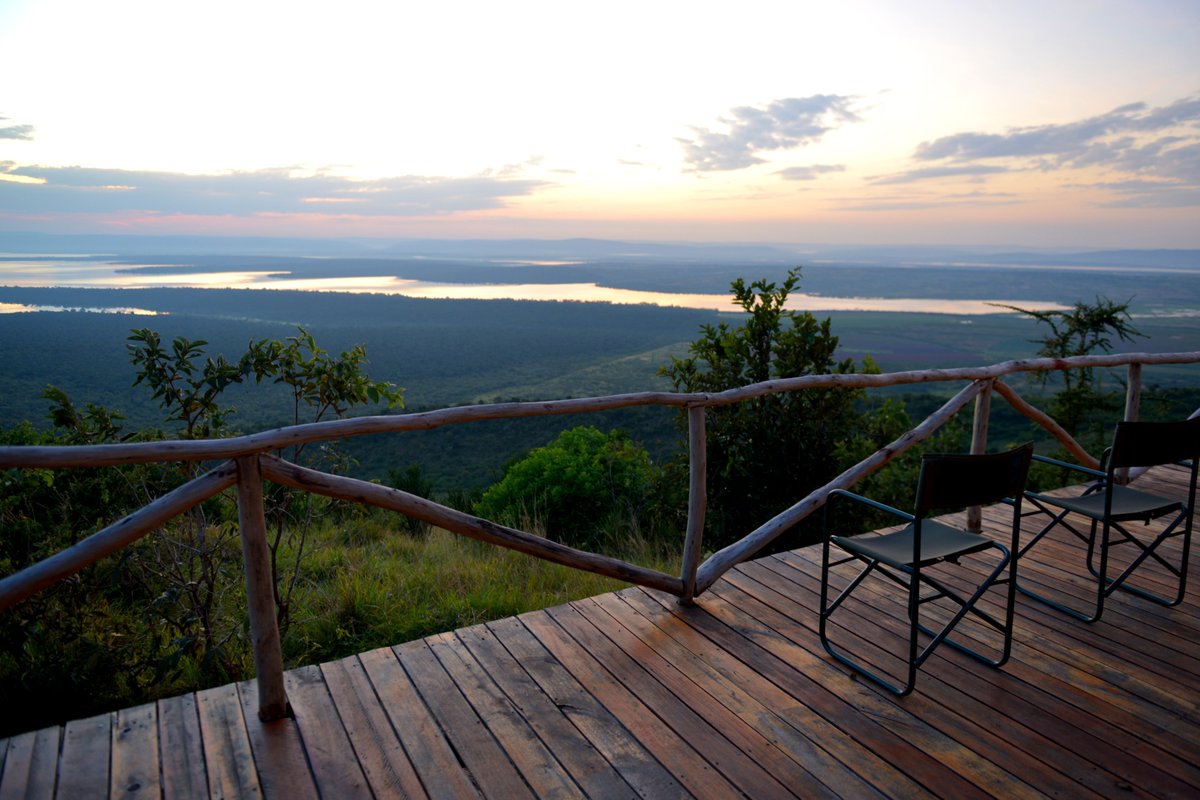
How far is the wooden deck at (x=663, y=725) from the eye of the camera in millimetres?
1845

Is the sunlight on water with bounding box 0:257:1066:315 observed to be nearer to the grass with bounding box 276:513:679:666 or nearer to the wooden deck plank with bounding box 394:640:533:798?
the grass with bounding box 276:513:679:666

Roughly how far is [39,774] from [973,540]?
9.71 feet

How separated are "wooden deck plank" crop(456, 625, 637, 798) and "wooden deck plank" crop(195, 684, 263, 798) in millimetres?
776

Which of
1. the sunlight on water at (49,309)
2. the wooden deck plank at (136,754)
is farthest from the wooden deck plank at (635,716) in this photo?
the sunlight on water at (49,309)

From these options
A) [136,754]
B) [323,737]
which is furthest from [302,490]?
[136,754]

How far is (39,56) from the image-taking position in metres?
12.8

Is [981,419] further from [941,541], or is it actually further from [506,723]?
[506,723]

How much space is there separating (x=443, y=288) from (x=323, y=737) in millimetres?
61586

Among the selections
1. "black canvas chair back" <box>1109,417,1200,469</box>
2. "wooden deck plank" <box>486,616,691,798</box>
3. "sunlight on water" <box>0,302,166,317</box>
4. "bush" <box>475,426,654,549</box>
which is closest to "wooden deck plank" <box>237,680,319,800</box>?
"wooden deck plank" <box>486,616,691,798</box>

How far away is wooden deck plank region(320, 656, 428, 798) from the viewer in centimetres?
183

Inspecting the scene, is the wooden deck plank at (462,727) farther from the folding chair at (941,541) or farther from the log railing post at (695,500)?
the folding chair at (941,541)

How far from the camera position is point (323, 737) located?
2047mm

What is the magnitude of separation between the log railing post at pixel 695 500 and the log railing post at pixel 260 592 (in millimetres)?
1635

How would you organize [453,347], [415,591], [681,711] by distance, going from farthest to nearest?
1. [453,347]
2. [415,591]
3. [681,711]
